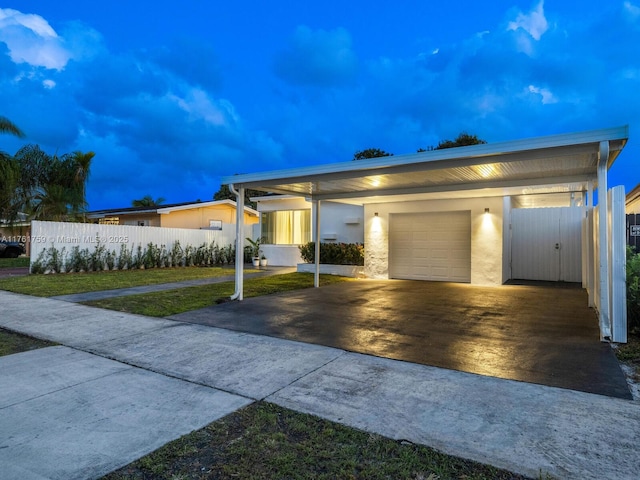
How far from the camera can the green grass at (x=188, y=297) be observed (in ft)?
25.5

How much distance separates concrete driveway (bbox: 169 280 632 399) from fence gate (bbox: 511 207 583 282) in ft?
7.76

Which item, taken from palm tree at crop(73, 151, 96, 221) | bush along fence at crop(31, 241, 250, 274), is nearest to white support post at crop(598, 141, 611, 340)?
bush along fence at crop(31, 241, 250, 274)

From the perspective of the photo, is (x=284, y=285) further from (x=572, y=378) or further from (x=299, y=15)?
(x=299, y=15)

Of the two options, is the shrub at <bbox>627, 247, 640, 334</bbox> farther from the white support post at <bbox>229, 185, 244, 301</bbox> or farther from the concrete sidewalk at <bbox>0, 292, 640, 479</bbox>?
the white support post at <bbox>229, 185, 244, 301</bbox>

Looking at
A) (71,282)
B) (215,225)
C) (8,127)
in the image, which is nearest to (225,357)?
(71,282)

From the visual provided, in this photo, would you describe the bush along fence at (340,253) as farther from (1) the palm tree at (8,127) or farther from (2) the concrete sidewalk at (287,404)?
(1) the palm tree at (8,127)

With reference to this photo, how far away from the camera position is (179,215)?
72.9 feet

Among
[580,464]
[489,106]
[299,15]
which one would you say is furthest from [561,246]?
[489,106]

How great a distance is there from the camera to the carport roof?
5.57 m

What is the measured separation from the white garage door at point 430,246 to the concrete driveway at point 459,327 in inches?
88.1

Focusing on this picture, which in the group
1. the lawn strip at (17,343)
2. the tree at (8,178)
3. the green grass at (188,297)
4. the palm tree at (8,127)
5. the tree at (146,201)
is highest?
the palm tree at (8,127)

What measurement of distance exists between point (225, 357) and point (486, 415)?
2.99 meters

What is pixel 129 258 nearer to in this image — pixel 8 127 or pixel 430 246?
pixel 8 127

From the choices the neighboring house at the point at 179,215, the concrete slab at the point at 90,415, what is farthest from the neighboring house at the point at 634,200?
the neighboring house at the point at 179,215
